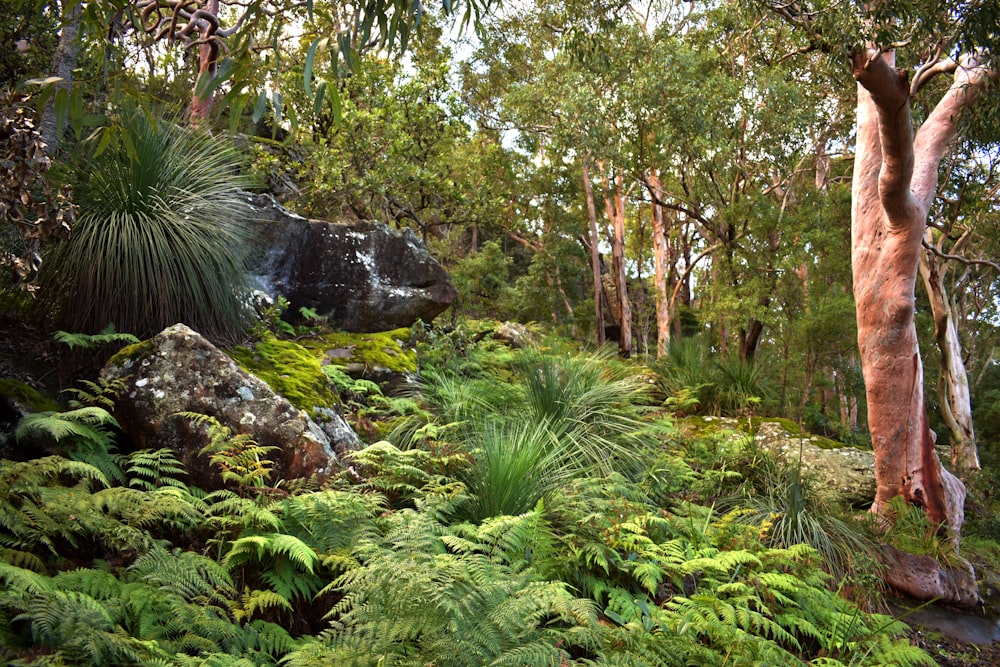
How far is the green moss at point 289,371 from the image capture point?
16.7ft

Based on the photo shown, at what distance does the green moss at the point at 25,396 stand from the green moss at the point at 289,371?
4.17 ft

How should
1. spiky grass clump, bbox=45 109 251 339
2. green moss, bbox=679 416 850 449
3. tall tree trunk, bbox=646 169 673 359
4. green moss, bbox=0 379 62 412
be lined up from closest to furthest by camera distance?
green moss, bbox=0 379 62 412 < spiky grass clump, bbox=45 109 251 339 < green moss, bbox=679 416 850 449 < tall tree trunk, bbox=646 169 673 359

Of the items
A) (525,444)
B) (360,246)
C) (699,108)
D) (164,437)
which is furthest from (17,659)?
(699,108)

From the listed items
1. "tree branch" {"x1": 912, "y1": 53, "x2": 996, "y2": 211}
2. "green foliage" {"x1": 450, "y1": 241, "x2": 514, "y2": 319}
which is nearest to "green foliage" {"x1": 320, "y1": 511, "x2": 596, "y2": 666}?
"tree branch" {"x1": 912, "y1": 53, "x2": 996, "y2": 211}

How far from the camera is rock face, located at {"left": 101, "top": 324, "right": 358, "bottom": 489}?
403cm

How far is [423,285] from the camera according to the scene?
333 inches

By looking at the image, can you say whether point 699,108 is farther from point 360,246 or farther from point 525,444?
point 525,444

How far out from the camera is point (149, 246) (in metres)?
5.05

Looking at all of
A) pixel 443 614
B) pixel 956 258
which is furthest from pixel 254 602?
pixel 956 258

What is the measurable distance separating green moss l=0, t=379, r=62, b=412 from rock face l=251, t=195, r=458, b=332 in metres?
3.42

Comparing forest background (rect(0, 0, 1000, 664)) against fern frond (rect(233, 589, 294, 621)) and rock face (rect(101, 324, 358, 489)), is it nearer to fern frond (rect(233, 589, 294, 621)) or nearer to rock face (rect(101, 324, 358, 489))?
rock face (rect(101, 324, 358, 489))

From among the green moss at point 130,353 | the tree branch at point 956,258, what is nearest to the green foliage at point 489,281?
the tree branch at point 956,258

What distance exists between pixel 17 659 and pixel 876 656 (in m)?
4.11

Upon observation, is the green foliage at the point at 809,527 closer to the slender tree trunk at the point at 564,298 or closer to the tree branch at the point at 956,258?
the tree branch at the point at 956,258
